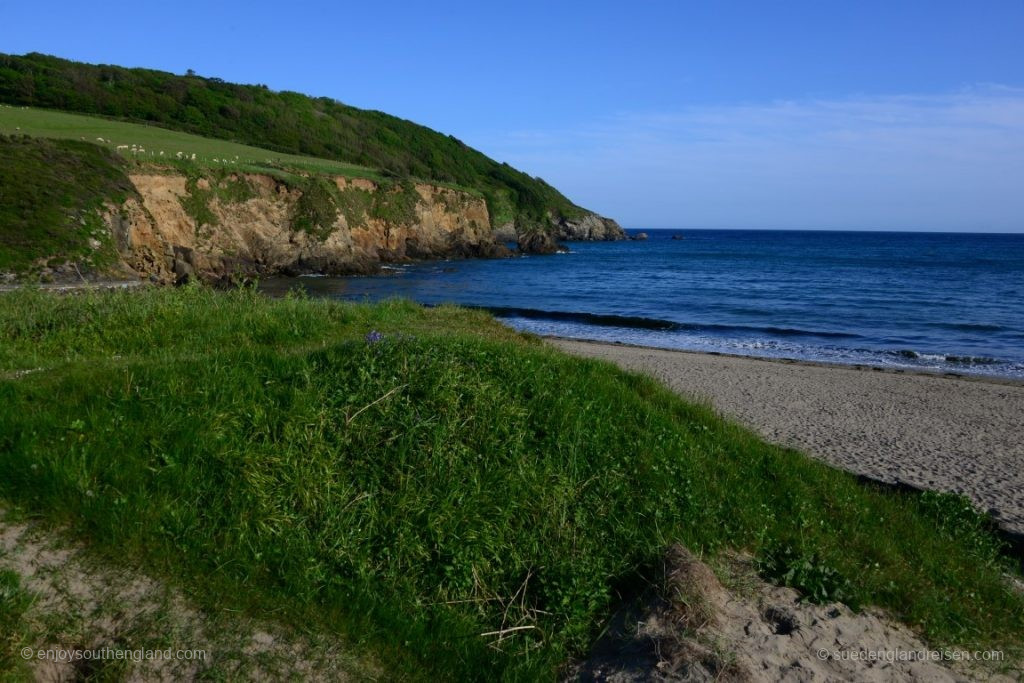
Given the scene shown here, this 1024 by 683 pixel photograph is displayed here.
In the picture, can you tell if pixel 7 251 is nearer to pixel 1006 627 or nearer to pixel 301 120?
pixel 1006 627

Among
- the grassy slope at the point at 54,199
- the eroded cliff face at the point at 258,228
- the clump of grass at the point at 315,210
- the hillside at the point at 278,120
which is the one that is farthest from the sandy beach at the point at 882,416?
the hillside at the point at 278,120

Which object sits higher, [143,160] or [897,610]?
[143,160]

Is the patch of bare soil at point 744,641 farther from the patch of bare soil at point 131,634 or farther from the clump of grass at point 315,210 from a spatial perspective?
the clump of grass at point 315,210

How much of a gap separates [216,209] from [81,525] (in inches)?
1457

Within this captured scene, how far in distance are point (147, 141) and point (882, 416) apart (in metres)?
43.2

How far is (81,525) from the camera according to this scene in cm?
431

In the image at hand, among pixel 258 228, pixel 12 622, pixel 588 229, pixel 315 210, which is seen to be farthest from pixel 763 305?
pixel 588 229

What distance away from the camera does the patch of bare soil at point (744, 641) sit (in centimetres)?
401

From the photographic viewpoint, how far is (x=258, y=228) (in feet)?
133

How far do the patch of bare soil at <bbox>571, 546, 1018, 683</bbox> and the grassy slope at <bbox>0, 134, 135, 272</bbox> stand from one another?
79.7 feet

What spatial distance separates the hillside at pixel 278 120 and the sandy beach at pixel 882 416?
4760 centimetres

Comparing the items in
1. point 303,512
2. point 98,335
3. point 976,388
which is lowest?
point 976,388

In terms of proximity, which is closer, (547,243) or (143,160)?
(143,160)

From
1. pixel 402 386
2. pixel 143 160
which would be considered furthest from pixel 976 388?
pixel 143 160
